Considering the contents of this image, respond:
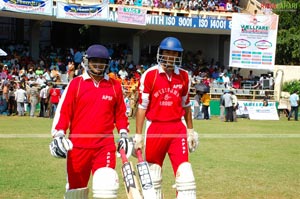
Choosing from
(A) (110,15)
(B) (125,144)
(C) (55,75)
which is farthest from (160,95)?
(A) (110,15)

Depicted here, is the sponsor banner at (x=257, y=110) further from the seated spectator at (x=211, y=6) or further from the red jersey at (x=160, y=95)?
the red jersey at (x=160, y=95)

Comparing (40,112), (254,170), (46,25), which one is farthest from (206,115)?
(254,170)

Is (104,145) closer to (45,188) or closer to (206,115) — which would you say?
(45,188)

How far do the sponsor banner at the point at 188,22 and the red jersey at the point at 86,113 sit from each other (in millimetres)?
30318

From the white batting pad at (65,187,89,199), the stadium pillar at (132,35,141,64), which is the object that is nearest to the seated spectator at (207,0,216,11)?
the stadium pillar at (132,35,141,64)

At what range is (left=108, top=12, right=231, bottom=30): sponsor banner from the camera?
37.5 meters

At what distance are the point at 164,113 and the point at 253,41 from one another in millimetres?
25477

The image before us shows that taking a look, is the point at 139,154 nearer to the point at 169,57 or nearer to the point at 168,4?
the point at 169,57

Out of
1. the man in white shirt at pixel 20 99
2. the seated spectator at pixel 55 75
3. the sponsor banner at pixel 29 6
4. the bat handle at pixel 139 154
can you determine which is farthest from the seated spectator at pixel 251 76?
the bat handle at pixel 139 154

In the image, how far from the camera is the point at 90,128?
23.0ft

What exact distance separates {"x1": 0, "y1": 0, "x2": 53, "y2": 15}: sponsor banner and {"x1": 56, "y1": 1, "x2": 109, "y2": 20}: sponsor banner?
0.61 metres

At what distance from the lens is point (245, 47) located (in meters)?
32.6

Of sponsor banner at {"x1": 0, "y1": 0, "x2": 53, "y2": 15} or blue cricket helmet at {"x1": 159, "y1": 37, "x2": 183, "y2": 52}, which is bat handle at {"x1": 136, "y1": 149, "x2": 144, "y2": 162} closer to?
blue cricket helmet at {"x1": 159, "y1": 37, "x2": 183, "y2": 52}

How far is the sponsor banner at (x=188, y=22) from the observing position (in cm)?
3747
